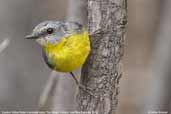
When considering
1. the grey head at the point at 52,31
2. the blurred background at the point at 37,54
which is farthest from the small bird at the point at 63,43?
the blurred background at the point at 37,54

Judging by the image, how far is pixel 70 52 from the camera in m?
2.98

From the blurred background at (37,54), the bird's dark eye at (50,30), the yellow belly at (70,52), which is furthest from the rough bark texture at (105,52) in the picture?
the blurred background at (37,54)

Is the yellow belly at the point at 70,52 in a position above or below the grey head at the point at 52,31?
below

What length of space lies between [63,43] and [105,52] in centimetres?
26

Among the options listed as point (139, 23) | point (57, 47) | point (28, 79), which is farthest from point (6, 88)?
point (57, 47)

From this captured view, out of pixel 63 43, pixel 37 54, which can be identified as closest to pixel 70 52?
pixel 63 43

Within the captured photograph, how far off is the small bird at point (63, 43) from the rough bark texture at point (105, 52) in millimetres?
65

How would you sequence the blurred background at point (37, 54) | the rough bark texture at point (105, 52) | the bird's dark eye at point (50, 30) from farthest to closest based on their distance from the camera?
the blurred background at point (37, 54), the bird's dark eye at point (50, 30), the rough bark texture at point (105, 52)

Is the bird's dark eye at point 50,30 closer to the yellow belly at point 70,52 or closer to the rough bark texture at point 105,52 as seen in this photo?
the yellow belly at point 70,52

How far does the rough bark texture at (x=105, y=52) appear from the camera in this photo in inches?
114

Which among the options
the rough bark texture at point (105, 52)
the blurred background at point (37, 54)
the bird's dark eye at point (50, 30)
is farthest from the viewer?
the blurred background at point (37, 54)

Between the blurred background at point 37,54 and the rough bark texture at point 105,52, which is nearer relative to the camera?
the rough bark texture at point 105,52

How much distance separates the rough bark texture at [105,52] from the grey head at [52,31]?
0.13 metres

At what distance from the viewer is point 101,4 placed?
2.89m
